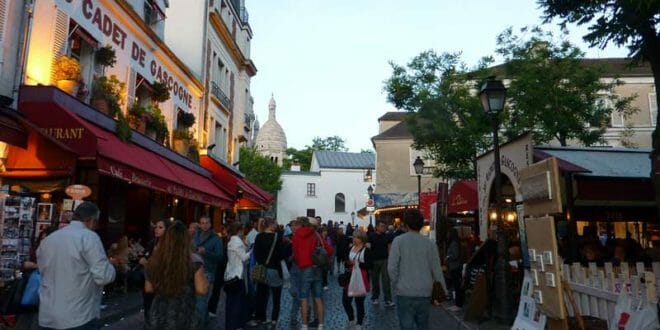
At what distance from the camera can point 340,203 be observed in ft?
206

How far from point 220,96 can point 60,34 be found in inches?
544

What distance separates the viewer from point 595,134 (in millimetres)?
20125

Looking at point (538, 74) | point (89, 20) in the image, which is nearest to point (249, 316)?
point (89, 20)

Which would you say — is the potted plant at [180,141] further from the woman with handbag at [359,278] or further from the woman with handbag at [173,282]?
the woman with handbag at [173,282]

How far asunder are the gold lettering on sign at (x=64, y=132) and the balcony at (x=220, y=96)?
13328 millimetres

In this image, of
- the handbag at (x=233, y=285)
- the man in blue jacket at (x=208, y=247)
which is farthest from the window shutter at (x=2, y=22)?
the handbag at (x=233, y=285)

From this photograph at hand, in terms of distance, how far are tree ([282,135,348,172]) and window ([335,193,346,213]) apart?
19.7m

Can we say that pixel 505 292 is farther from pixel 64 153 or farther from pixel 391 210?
pixel 391 210

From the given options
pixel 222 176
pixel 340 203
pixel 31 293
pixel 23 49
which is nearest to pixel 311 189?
pixel 340 203

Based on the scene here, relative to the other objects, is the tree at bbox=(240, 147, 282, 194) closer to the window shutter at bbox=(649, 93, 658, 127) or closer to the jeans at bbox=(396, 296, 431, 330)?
the window shutter at bbox=(649, 93, 658, 127)

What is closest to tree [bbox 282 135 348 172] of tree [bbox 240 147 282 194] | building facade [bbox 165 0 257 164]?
tree [bbox 240 147 282 194]

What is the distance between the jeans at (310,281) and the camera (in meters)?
8.26

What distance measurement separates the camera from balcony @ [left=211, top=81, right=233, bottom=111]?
23.0 m

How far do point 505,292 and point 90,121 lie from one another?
9.33 m
